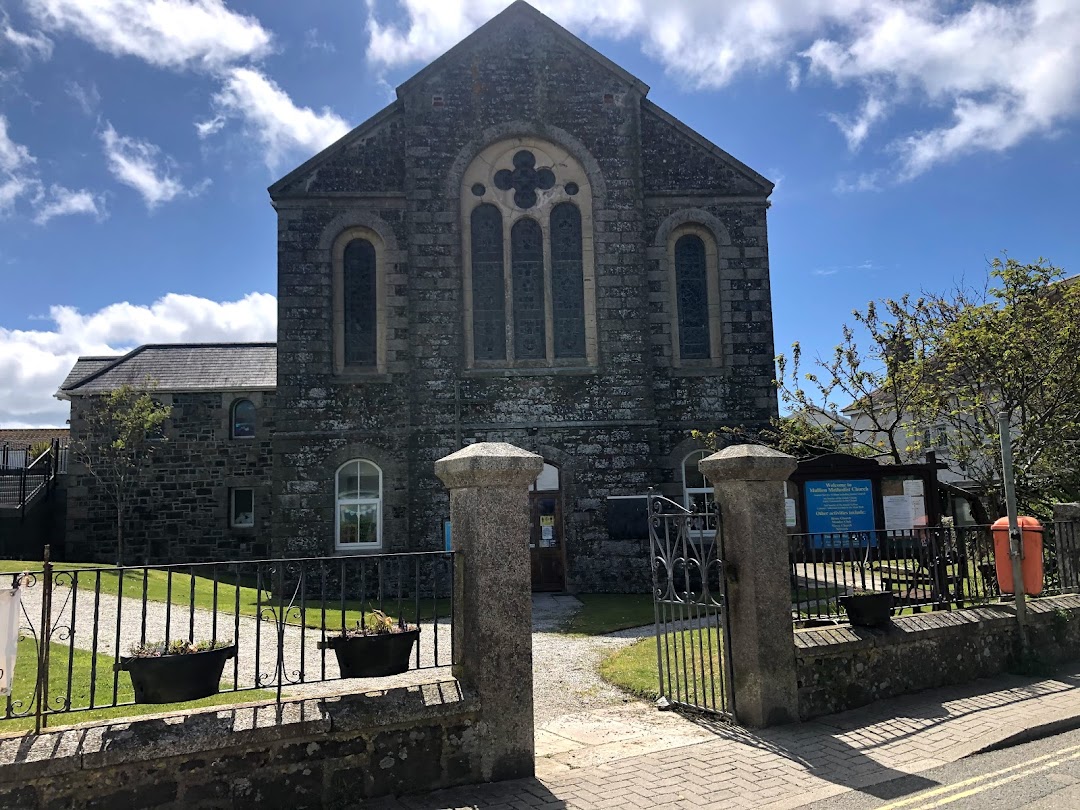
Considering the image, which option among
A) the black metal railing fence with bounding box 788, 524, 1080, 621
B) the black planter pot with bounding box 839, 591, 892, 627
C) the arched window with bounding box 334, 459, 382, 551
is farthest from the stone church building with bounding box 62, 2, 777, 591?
the black planter pot with bounding box 839, 591, 892, 627

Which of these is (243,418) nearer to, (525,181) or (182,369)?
(182,369)

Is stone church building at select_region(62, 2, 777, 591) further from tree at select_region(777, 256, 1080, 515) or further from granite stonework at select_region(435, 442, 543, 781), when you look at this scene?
granite stonework at select_region(435, 442, 543, 781)

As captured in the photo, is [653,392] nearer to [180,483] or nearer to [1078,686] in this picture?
[1078,686]

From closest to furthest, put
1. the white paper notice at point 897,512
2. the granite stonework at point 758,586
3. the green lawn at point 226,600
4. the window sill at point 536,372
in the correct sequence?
the granite stonework at point 758,586 < the white paper notice at point 897,512 < the green lawn at point 226,600 < the window sill at point 536,372

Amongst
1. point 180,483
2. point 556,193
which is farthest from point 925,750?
point 180,483

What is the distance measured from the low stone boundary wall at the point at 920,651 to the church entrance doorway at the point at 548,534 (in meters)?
8.70

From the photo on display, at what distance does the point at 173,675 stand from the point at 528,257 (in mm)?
12976

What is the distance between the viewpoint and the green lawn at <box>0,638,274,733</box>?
5.91 metres

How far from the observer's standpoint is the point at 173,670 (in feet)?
14.8

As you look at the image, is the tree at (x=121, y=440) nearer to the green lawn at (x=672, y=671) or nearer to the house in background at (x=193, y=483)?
the house in background at (x=193, y=483)

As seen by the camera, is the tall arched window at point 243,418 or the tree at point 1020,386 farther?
the tall arched window at point 243,418

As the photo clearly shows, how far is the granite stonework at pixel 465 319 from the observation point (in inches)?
613

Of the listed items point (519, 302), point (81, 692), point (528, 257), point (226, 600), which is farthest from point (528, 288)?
point (81, 692)

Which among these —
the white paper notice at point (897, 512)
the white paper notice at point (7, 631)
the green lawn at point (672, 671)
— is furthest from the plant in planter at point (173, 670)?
the white paper notice at point (897, 512)
